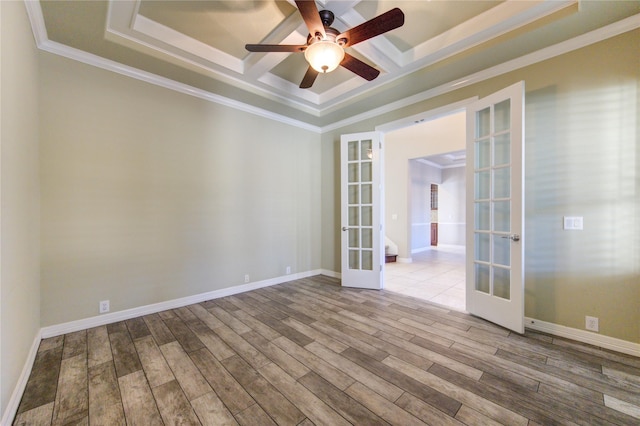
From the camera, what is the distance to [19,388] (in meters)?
1.62

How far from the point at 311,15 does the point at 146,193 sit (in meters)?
2.65

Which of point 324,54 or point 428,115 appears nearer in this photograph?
point 324,54

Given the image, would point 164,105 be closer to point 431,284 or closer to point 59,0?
point 59,0

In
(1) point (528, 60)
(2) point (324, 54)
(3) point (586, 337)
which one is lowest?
(3) point (586, 337)

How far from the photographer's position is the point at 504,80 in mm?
2791

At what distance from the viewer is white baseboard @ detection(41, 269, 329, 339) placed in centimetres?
245

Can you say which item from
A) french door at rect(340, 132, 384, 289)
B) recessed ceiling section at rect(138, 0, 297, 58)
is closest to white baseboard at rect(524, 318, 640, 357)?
french door at rect(340, 132, 384, 289)

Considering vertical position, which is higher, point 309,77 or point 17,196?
point 309,77

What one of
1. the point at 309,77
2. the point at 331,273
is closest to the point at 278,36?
the point at 309,77

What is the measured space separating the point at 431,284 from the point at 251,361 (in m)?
3.34

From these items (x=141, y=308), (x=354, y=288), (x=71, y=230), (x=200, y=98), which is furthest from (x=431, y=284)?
(x=71, y=230)

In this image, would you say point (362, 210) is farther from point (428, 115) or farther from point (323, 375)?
point (323, 375)

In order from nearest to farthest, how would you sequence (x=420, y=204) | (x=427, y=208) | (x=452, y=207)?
(x=420, y=204), (x=427, y=208), (x=452, y=207)

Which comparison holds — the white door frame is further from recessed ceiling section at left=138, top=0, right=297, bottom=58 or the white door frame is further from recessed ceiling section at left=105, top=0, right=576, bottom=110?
recessed ceiling section at left=138, top=0, right=297, bottom=58
